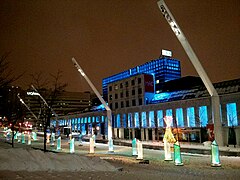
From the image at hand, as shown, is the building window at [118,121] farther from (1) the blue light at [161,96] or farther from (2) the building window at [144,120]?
(1) the blue light at [161,96]

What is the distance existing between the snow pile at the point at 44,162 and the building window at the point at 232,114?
3636cm

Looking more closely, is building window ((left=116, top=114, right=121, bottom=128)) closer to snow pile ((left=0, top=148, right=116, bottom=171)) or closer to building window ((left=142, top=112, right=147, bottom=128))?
building window ((left=142, top=112, right=147, bottom=128))

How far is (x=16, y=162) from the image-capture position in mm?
12648

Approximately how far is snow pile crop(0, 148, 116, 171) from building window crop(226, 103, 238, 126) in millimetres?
36361

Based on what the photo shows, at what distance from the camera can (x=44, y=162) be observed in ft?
42.8

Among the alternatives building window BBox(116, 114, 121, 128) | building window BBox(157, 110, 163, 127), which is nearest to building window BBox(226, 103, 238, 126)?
building window BBox(157, 110, 163, 127)

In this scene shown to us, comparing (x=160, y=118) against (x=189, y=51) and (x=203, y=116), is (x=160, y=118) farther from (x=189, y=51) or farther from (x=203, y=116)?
(x=189, y=51)

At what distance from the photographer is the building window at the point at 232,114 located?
4496 cm

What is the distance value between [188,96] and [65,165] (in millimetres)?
46060

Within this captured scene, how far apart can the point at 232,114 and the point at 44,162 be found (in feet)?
130

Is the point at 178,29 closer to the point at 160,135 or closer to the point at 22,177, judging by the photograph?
the point at 22,177

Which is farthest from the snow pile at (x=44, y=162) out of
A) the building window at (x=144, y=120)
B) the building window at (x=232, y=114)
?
the building window at (x=144, y=120)

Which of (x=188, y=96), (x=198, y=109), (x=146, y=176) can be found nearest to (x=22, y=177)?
(x=146, y=176)

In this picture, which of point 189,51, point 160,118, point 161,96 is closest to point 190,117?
point 160,118
